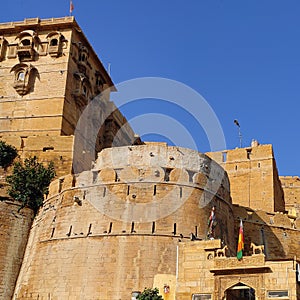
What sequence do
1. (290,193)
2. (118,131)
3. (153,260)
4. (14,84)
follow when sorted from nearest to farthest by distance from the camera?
(153,260), (14,84), (118,131), (290,193)

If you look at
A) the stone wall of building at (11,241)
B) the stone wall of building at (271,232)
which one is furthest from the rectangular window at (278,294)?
the stone wall of building at (11,241)

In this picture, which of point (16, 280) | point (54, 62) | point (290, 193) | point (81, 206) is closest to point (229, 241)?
point (81, 206)

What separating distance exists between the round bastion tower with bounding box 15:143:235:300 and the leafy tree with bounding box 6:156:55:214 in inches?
117

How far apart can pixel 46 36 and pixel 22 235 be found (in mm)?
14204

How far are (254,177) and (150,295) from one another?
58.1 ft

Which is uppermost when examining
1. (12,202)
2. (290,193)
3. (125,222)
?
(290,193)

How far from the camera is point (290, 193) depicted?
43719 mm

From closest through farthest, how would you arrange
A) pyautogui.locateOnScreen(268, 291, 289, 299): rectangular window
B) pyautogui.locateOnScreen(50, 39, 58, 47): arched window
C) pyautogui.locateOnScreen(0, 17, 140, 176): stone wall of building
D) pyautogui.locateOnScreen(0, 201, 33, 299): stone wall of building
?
pyautogui.locateOnScreen(268, 291, 289, 299): rectangular window
pyautogui.locateOnScreen(0, 201, 33, 299): stone wall of building
pyautogui.locateOnScreen(0, 17, 140, 176): stone wall of building
pyautogui.locateOnScreen(50, 39, 58, 47): arched window

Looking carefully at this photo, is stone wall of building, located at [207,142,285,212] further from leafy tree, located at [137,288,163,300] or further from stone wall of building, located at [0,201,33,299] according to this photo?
leafy tree, located at [137,288,163,300]

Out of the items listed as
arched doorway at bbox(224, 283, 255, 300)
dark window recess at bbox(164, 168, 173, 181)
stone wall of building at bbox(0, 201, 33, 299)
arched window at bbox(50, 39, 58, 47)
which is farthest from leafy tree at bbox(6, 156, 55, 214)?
arched doorway at bbox(224, 283, 255, 300)

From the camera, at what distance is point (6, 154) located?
3120cm

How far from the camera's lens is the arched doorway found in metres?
18.4

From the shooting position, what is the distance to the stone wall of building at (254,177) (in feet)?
114

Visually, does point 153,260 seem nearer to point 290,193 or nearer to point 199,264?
point 199,264
